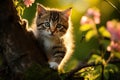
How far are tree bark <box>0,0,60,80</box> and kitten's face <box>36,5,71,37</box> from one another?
169 centimetres

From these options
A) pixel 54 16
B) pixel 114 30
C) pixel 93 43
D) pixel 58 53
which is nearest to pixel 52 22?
pixel 54 16

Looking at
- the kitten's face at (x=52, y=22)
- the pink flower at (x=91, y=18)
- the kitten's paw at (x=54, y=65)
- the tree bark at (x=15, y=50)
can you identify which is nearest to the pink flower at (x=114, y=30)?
the pink flower at (x=91, y=18)

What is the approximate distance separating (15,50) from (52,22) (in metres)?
1.99

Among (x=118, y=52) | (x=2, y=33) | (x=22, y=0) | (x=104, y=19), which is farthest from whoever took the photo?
(x=104, y=19)

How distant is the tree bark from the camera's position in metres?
6.12

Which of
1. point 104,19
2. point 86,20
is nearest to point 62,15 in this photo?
point 86,20

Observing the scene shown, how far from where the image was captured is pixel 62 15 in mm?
8344

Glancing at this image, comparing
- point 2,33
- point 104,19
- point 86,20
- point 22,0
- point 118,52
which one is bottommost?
point 118,52

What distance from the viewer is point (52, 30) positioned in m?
7.92

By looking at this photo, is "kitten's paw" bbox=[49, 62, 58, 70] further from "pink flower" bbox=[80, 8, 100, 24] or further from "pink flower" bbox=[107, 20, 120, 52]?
"pink flower" bbox=[107, 20, 120, 52]

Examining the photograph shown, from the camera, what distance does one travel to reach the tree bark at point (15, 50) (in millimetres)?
6117

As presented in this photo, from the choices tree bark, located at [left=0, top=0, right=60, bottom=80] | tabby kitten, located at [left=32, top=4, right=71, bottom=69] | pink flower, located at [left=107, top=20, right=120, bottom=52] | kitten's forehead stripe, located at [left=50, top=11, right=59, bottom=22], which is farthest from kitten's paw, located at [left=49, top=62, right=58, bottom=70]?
pink flower, located at [left=107, top=20, right=120, bottom=52]

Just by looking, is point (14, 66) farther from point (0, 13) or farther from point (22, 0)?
point (22, 0)

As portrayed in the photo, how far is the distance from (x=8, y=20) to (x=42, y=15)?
208 cm
